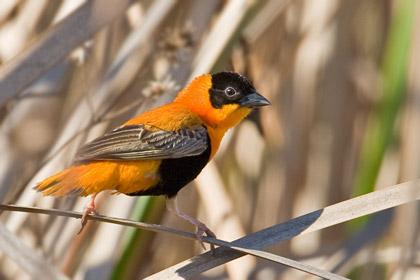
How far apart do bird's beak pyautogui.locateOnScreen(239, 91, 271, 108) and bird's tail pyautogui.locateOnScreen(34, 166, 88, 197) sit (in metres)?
0.79

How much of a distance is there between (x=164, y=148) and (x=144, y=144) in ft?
0.28

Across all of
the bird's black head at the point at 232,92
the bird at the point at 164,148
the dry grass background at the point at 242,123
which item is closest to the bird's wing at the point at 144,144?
the bird at the point at 164,148

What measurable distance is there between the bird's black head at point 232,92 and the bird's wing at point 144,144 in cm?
18

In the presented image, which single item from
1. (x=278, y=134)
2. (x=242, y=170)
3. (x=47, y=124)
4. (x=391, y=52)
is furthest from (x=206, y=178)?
(x=391, y=52)

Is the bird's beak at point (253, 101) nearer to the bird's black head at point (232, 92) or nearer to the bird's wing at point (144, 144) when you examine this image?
the bird's black head at point (232, 92)

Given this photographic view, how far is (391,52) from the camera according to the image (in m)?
2.50

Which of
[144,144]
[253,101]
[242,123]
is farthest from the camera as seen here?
[242,123]

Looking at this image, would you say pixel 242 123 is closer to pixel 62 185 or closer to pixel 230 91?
pixel 230 91

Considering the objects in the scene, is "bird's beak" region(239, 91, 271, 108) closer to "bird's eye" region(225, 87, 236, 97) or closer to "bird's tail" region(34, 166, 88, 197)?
"bird's eye" region(225, 87, 236, 97)

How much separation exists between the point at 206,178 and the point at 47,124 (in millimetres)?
784

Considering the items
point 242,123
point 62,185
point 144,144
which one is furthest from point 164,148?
point 242,123

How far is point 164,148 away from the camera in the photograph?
2.05 m

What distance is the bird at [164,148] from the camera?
184 centimetres

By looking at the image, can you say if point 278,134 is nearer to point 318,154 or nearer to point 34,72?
point 318,154
